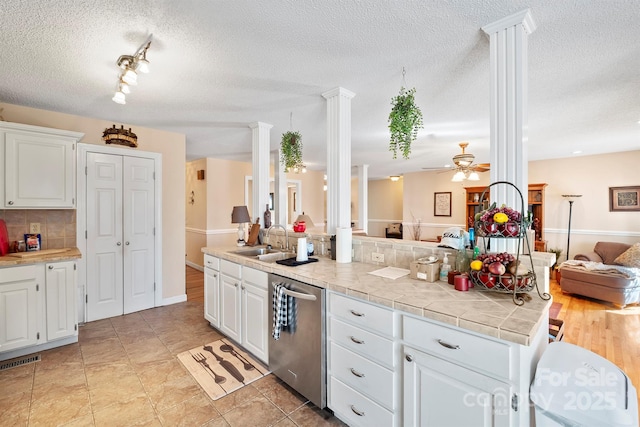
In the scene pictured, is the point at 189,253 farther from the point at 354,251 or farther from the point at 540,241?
the point at 540,241

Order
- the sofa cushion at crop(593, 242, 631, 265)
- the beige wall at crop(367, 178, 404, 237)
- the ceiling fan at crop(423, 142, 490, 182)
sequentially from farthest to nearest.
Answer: the beige wall at crop(367, 178, 404, 237), the sofa cushion at crop(593, 242, 631, 265), the ceiling fan at crop(423, 142, 490, 182)

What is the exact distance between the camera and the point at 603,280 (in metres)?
4.09

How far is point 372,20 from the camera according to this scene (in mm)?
1706

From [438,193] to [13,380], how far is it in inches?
317

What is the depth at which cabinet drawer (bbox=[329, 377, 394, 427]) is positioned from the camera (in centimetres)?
158

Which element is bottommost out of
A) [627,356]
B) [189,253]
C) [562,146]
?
[627,356]

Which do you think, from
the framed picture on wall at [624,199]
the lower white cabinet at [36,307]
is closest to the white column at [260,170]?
the lower white cabinet at [36,307]

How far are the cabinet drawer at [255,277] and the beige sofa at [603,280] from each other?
4.88 meters

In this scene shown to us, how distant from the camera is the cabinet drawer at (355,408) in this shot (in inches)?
62.1

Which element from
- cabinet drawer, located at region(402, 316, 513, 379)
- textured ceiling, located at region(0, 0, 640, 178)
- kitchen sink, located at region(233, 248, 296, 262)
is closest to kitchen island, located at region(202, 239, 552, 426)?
cabinet drawer, located at region(402, 316, 513, 379)

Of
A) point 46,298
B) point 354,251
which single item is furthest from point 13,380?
point 354,251

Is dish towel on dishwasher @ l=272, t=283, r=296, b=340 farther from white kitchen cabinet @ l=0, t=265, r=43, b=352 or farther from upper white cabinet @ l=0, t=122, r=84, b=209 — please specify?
upper white cabinet @ l=0, t=122, r=84, b=209

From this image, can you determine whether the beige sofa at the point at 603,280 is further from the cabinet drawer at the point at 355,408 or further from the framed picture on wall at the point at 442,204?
the cabinet drawer at the point at 355,408

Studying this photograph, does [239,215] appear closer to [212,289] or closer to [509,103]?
[212,289]
